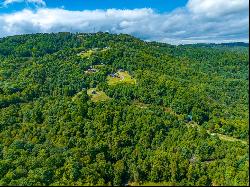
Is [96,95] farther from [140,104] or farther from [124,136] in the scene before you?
[124,136]

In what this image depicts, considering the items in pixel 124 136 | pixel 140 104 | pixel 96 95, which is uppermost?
pixel 96 95

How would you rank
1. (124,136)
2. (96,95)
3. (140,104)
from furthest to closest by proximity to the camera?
(96,95)
(140,104)
(124,136)

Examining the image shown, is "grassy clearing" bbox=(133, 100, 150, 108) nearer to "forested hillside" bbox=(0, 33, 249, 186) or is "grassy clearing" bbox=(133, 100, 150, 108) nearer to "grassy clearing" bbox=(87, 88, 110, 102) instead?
"forested hillside" bbox=(0, 33, 249, 186)

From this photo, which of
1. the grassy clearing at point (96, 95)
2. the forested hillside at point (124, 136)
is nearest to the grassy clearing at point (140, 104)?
the forested hillside at point (124, 136)

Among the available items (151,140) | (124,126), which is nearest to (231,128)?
(151,140)

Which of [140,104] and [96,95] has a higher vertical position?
[96,95]

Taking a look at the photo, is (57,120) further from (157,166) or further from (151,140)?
(157,166)

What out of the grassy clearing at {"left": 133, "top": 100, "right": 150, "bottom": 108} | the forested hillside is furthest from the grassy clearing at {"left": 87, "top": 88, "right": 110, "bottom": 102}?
the grassy clearing at {"left": 133, "top": 100, "right": 150, "bottom": 108}

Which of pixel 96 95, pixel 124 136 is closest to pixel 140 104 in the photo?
pixel 96 95

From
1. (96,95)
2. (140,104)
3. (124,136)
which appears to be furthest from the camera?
(96,95)
